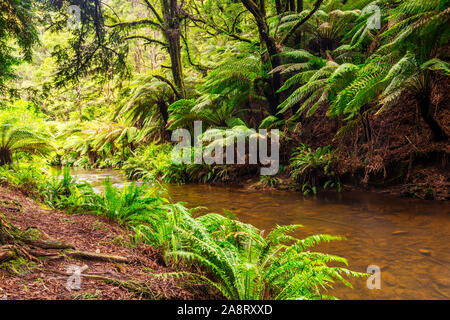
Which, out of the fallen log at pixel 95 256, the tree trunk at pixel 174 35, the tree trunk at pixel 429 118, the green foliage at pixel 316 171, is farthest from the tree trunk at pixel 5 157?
the tree trunk at pixel 429 118

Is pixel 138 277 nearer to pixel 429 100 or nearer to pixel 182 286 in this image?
pixel 182 286

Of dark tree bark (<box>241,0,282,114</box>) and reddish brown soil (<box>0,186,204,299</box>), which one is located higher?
dark tree bark (<box>241,0,282,114</box>)

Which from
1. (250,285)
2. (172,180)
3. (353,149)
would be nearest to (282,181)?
(353,149)

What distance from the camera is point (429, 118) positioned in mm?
3504

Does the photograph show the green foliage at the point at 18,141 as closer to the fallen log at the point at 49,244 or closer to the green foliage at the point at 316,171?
the fallen log at the point at 49,244

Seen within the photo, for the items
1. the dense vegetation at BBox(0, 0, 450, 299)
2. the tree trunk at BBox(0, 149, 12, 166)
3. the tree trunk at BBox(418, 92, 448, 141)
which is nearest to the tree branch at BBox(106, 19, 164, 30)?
the dense vegetation at BBox(0, 0, 450, 299)

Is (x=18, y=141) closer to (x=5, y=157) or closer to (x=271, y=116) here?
(x=5, y=157)

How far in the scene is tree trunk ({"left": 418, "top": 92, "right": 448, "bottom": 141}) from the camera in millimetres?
3383

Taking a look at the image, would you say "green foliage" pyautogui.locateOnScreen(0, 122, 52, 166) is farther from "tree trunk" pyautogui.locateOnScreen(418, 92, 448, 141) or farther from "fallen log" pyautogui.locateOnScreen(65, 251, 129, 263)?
"tree trunk" pyautogui.locateOnScreen(418, 92, 448, 141)

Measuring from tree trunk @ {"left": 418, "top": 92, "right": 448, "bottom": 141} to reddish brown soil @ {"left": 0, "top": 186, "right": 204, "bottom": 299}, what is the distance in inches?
145

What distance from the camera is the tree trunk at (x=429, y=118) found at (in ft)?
11.1

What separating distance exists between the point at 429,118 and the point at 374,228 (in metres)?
1.89

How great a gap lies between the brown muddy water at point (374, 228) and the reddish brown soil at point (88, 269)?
41.3 inches

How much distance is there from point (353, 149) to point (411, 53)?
169cm
